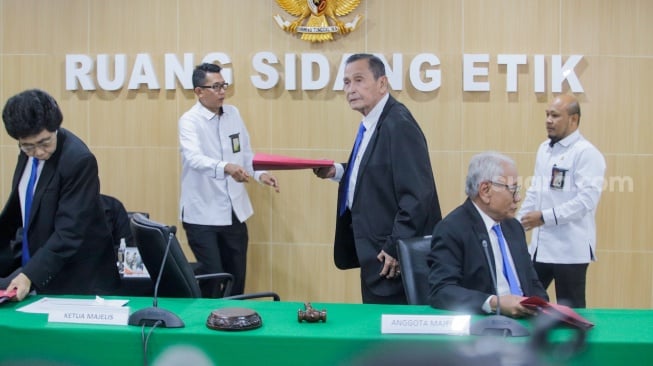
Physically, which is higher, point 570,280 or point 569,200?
point 569,200

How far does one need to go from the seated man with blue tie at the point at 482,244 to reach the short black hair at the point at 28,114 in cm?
148

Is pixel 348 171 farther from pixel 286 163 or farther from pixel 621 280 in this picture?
pixel 621 280

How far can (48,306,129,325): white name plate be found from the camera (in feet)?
7.51

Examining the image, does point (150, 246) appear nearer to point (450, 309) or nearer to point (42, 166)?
point (42, 166)

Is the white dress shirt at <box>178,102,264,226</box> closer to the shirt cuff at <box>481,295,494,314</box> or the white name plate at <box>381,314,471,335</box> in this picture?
the shirt cuff at <box>481,295,494,314</box>

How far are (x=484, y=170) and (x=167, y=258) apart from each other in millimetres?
1246

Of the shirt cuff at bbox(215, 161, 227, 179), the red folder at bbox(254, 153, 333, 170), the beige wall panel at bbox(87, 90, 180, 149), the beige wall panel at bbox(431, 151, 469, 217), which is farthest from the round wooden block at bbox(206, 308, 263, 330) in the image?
the beige wall panel at bbox(87, 90, 180, 149)

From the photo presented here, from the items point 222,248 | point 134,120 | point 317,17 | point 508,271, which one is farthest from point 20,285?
point 317,17

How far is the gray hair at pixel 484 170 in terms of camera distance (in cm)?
285

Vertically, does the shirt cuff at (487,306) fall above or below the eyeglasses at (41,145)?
below

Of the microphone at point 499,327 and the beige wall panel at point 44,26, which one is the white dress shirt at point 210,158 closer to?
the beige wall panel at point 44,26

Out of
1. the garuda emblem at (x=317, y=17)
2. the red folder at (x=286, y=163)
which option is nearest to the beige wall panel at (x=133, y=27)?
the garuda emblem at (x=317, y=17)

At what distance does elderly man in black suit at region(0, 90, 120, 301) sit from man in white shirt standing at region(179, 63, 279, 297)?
1874 millimetres

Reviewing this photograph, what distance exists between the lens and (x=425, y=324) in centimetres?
218
